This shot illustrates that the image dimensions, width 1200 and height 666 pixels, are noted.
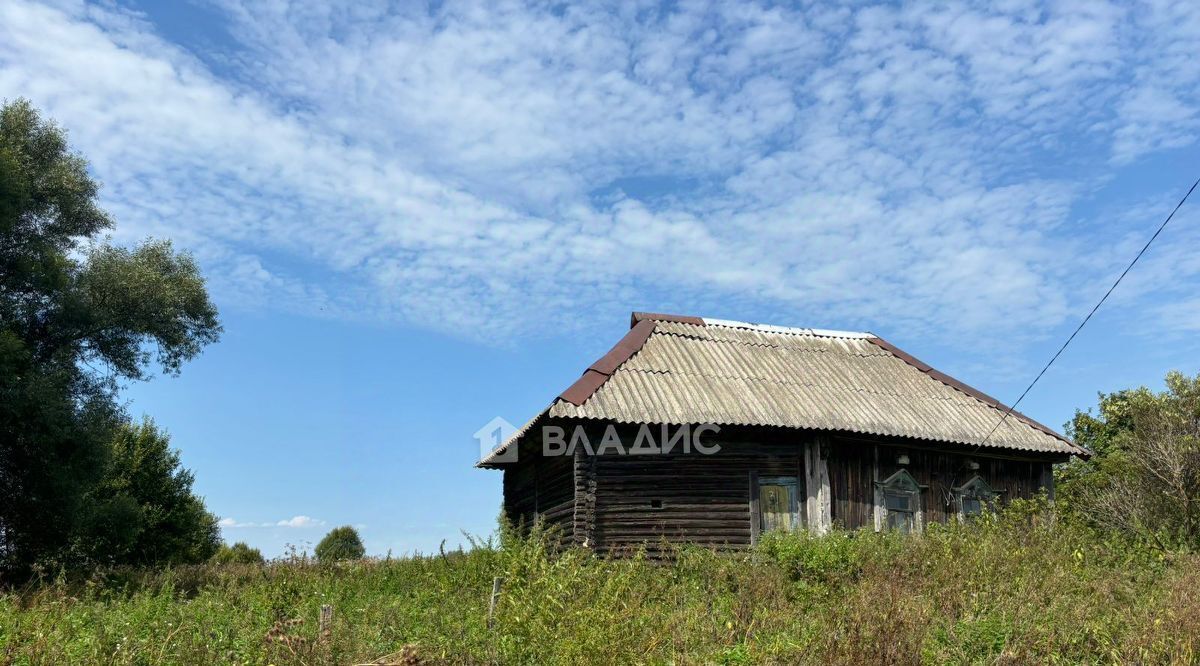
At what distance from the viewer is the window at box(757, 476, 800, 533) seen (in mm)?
16156

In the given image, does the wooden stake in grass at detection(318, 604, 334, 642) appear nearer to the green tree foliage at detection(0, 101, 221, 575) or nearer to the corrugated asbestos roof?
the corrugated asbestos roof

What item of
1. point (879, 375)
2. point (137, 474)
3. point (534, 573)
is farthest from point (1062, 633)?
point (137, 474)

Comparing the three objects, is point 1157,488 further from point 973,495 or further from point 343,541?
point 343,541

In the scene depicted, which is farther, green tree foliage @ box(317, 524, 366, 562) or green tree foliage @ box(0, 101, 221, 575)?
green tree foliage @ box(317, 524, 366, 562)

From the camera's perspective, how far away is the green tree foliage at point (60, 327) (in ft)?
52.4

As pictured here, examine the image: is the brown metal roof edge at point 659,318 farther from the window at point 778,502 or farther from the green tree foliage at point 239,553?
the green tree foliage at point 239,553

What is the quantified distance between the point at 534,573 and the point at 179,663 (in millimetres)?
3495

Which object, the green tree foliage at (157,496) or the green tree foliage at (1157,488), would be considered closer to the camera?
the green tree foliage at (1157,488)

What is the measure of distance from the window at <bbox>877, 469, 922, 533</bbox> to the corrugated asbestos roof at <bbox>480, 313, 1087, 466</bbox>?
1.08m

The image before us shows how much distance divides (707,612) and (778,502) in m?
6.65

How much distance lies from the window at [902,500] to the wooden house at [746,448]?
0.9 inches

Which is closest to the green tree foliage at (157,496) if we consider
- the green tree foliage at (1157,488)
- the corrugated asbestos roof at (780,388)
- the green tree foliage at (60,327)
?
the green tree foliage at (60,327)

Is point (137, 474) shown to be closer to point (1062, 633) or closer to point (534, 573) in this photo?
point (534, 573)

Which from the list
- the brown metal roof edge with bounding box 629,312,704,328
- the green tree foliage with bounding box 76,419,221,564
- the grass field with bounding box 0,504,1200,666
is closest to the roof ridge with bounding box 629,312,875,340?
the brown metal roof edge with bounding box 629,312,704,328
